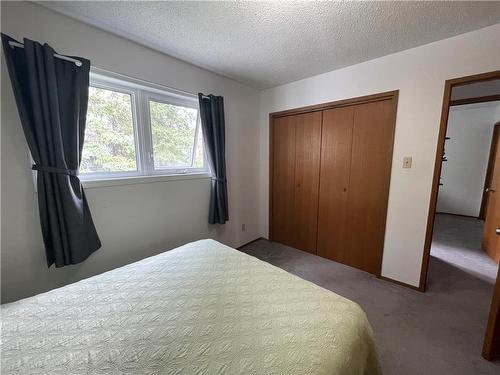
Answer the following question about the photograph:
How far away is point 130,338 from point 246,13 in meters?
2.00

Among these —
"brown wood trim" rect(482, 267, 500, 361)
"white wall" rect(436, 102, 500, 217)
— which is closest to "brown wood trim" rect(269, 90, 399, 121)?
"brown wood trim" rect(482, 267, 500, 361)

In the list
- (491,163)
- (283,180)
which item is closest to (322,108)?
(283,180)

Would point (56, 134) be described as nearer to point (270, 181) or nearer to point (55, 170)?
point (55, 170)

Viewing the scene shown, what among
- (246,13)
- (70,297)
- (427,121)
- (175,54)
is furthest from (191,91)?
(427,121)

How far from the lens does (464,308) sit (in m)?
1.79

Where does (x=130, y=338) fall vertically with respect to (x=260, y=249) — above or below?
above

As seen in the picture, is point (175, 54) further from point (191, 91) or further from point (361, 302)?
point (361, 302)

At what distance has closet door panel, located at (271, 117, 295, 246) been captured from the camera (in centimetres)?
291

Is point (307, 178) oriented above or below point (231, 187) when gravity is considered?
above

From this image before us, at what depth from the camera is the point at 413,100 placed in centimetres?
193

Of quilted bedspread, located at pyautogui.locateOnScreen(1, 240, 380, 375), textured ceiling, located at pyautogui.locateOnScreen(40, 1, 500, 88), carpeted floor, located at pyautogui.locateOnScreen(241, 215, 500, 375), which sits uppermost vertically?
textured ceiling, located at pyautogui.locateOnScreen(40, 1, 500, 88)

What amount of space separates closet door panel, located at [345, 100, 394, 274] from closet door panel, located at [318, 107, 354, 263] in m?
0.07

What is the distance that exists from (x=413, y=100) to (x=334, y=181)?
1.10 meters

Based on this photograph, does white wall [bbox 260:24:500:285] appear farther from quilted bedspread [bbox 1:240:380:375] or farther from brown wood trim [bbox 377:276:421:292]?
quilted bedspread [bbox 1:240:380:375]
